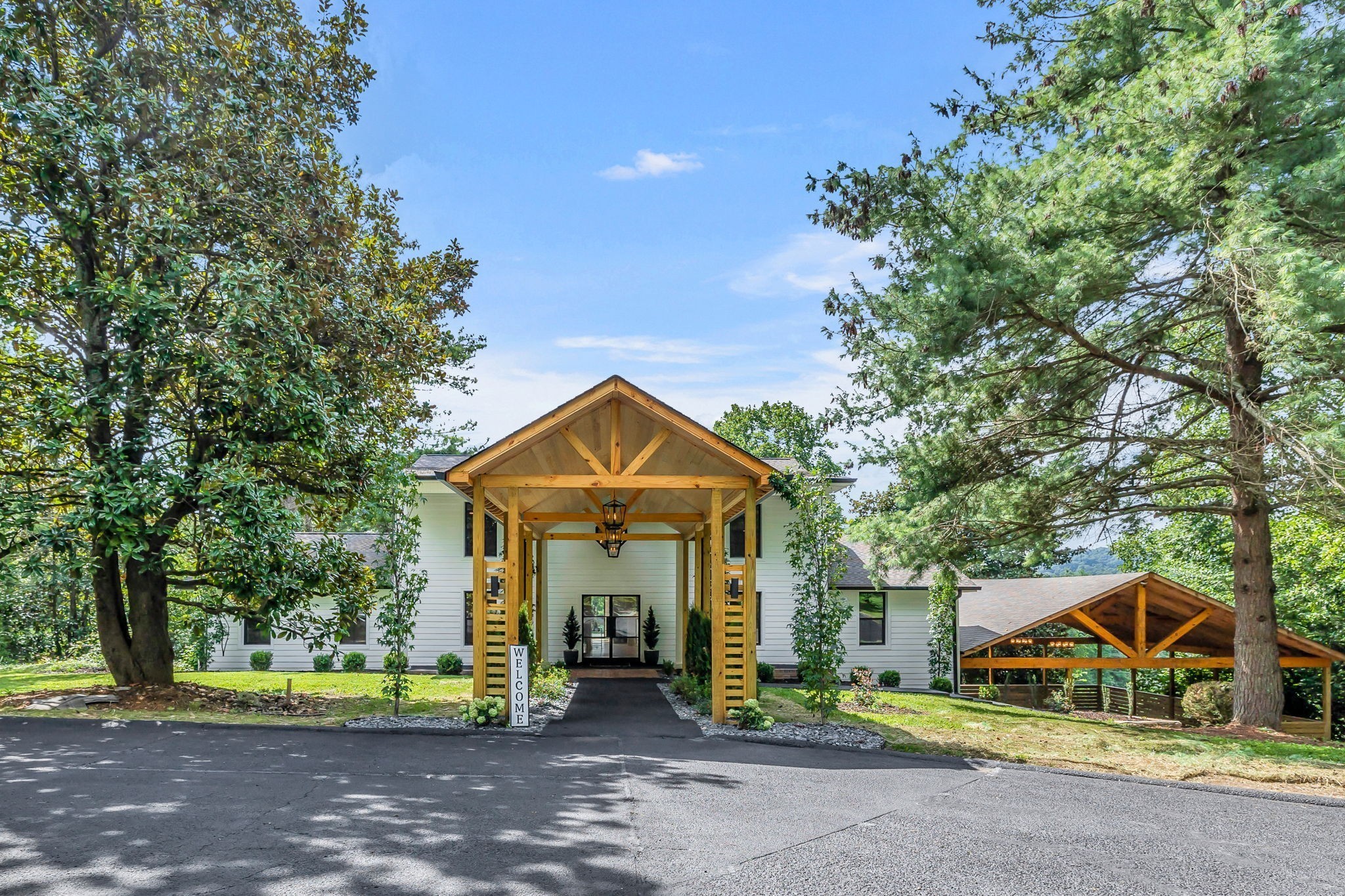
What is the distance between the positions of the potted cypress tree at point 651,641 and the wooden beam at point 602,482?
1050cm

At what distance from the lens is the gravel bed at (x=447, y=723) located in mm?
9680

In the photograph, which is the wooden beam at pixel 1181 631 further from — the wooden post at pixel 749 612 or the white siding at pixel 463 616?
the wooden post at pixel 749 612

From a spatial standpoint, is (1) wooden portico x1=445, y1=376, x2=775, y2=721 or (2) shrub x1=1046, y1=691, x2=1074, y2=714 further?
(2) shrub x1=1046, y1=691, x2=1074, y2=714

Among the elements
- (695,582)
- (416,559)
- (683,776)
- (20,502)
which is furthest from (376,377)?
(683,776)

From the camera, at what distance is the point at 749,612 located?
10469 mm

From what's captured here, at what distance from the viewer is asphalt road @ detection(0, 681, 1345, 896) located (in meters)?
4.44

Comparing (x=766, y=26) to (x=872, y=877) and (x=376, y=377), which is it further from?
(x=872, y=877)

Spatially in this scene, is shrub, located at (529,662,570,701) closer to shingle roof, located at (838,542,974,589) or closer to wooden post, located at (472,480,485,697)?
wooden post, located at (472,480,485,697)

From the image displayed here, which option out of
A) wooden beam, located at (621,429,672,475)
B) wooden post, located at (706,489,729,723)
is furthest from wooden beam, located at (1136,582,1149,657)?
wooden beam, located at (621,429,672,475)

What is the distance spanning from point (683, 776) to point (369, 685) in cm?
1046

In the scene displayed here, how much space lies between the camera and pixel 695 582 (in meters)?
15.8

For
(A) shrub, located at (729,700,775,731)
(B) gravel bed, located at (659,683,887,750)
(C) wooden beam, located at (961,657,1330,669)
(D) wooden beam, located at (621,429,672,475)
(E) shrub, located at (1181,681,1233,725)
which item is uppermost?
(D) wooden beam, located at (621,429,672,475)

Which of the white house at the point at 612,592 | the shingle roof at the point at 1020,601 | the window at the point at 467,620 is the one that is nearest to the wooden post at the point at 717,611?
the white house at the point at 612,592

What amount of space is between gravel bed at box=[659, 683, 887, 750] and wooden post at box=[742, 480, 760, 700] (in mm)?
591
